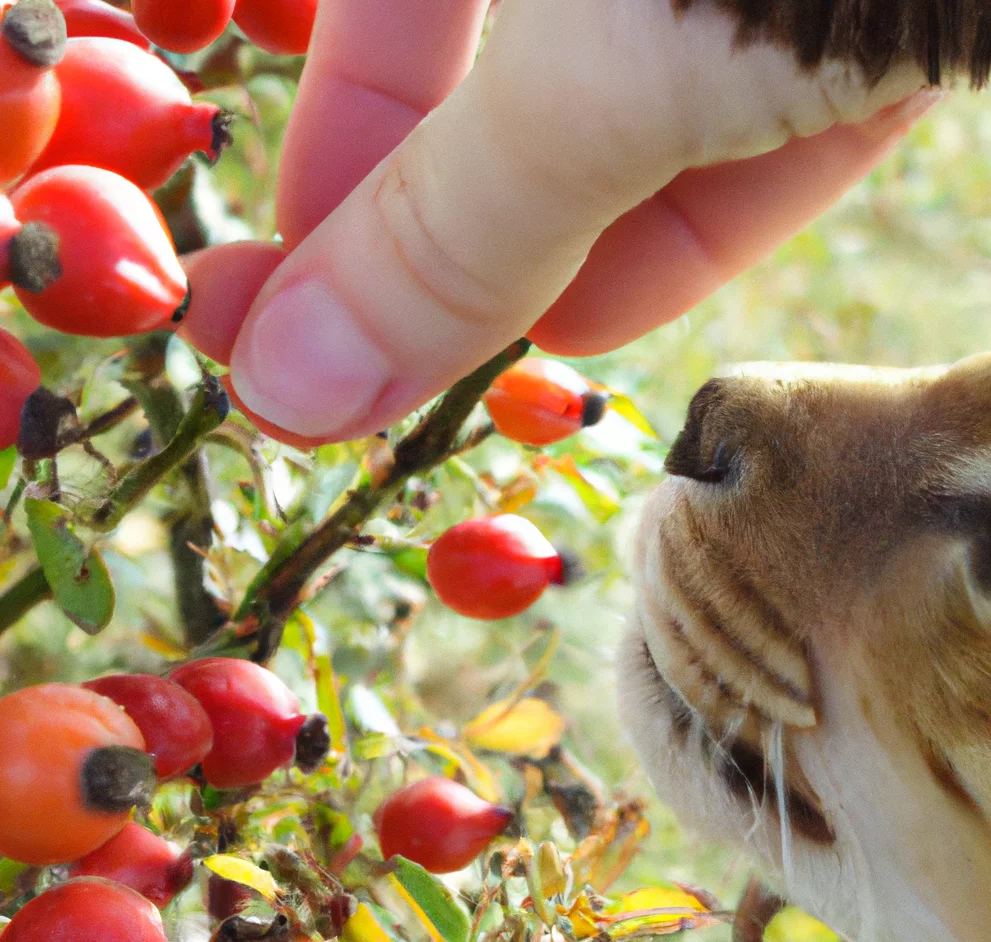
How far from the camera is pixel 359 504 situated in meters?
0.52

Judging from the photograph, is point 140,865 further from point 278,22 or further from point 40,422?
point 278,22

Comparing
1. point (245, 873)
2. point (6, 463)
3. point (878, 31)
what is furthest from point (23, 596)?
point (878, 31)

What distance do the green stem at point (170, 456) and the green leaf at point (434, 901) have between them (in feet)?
0.57

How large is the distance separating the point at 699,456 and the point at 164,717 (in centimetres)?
29

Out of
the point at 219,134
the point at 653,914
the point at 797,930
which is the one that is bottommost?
the point at 797,930

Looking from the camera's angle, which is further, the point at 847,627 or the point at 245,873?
the point at 847,627

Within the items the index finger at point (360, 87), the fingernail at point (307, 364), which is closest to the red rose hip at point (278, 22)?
the index finger at point (360, 87)

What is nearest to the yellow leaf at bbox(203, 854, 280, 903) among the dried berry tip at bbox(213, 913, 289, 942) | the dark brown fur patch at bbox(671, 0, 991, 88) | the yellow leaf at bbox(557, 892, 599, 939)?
the dried berry tip at bbox(213, 913, 289, 942)

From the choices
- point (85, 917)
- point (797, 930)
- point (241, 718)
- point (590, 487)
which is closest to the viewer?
point (85, 917)

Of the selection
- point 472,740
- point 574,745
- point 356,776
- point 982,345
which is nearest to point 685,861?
point 574,745

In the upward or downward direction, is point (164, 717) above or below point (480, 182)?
below

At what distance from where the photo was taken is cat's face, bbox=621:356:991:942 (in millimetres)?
548

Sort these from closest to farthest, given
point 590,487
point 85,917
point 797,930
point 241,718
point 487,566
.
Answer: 1. point 85,917
2. point 241,718
3. point 487,566
4. point 590,487
5. point 797,930

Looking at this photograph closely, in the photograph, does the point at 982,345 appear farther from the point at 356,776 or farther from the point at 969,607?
the point at 356,776
